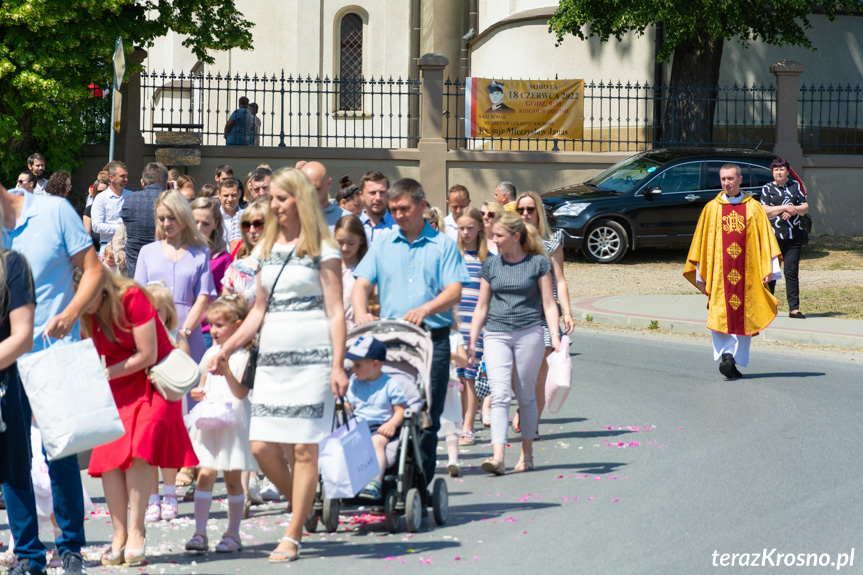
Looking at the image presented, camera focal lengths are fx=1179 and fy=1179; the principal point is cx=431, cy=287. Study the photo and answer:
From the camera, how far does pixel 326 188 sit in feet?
26.8

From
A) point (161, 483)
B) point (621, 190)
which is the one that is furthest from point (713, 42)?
point (161, 483)

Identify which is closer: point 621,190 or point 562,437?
point 562,437

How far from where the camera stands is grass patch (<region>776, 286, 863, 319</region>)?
52.9 ft

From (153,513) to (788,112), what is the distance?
21.3 metres

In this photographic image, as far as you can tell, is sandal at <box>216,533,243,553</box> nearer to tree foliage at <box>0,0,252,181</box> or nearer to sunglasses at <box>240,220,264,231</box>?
sunglasses at <box>240,220,264,231</box>

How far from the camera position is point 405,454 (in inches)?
246

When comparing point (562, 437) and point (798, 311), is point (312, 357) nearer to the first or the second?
point (562, 437)

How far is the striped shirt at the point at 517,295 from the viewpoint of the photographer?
311 inches

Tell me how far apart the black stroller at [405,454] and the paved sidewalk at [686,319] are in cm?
871

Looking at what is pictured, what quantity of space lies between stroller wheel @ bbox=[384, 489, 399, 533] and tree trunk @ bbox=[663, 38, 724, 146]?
19.8 m

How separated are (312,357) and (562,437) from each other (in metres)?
3.96

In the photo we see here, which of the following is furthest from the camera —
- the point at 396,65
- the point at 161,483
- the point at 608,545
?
the point at 396,65

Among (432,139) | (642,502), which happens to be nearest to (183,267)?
(642,502)

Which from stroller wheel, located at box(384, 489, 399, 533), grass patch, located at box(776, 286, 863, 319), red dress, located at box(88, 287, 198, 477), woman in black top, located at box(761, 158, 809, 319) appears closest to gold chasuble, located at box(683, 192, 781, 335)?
woman in black top, located at box(761, 158, 809, 319)
